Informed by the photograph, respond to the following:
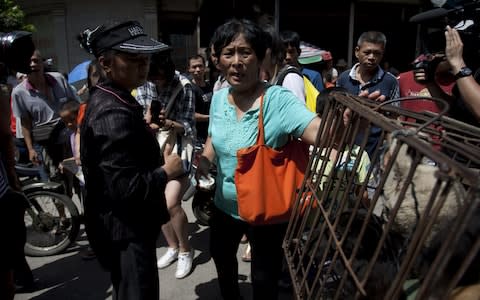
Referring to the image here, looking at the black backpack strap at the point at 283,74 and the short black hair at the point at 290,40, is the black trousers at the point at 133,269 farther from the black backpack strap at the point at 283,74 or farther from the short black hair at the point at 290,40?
the short black hair at the point at 290,40

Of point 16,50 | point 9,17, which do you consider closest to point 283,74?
point 16,50

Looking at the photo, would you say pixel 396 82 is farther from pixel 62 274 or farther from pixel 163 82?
pixel 62 274

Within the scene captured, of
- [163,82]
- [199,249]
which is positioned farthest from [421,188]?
[199,249]

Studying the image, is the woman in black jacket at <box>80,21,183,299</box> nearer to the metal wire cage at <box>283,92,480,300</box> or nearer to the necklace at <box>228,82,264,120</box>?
the necklace at <box>228,82,264,120</box>

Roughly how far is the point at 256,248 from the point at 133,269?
622 millimetres

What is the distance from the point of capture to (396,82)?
148 inches

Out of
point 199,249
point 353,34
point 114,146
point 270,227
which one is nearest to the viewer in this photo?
point 114,146

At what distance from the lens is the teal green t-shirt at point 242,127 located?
1.93 meters

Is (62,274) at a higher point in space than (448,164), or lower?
lower

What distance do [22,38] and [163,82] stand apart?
1337 millimetres

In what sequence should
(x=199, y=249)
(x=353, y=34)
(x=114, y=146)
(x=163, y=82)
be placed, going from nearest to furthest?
1. (x=114, y=146)
2. (x=163, y=82)
3. (x=199, y=249)
4. (x=353, y=34)

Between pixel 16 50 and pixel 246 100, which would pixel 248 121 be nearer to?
pixel 246 100

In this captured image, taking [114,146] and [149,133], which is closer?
[114,146]

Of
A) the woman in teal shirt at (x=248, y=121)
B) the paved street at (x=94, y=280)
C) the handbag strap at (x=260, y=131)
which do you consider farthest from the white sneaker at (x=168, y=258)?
the handbag strap at (x=260, y=131)
